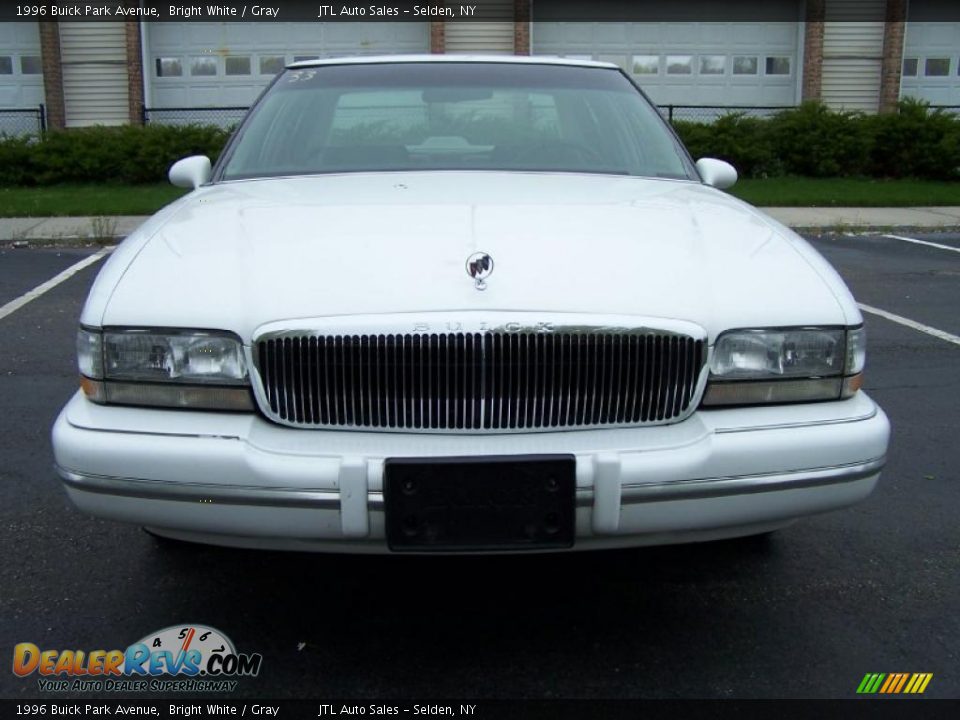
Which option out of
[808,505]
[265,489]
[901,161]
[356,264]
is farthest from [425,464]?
[901,161]

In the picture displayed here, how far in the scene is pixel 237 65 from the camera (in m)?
21.4

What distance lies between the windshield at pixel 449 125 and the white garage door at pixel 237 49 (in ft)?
58.6

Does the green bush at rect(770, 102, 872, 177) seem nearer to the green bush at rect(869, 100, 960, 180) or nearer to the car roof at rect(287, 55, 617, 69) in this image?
the green bush at rect(869, 100, 960, 180)

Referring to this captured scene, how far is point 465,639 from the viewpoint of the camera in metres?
2.80

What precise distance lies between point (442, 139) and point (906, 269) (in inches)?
258

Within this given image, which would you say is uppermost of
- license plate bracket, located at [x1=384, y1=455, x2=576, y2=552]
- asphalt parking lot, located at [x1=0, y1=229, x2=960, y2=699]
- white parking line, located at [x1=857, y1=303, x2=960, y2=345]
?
license plate bracket, located at [x1=384, y1=455, x2=576, y2=552]

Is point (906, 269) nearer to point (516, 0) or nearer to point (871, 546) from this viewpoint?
point (871, 546)

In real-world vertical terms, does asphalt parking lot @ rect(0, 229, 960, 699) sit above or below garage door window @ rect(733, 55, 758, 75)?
below

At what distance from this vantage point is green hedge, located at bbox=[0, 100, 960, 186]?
15383 mm

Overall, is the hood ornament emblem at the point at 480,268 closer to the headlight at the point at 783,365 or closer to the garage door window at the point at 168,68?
the headlight at the point at 783,365

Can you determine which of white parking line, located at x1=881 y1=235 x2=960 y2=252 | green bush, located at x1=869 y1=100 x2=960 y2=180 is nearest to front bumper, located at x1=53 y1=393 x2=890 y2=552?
white parking line, located at x1=881 y1=235 x2=960 y2=252

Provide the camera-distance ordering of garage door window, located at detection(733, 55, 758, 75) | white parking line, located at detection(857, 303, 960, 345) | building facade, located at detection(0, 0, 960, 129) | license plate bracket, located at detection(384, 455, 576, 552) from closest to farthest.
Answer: license plate bracket, located at detection(384, 455, 576, 552)
white parking line, located at detection(857, 303, 960, 345)
building facade, located at detection(0, 0, 960, 129)
garage door window, located at detection(733, 55, 758, 75)

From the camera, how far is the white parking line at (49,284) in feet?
23.3

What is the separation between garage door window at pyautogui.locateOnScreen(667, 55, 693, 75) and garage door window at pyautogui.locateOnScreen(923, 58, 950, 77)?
536 centimetres
